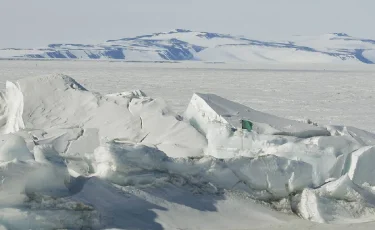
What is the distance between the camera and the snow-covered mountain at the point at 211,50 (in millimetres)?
90062

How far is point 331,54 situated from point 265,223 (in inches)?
3864

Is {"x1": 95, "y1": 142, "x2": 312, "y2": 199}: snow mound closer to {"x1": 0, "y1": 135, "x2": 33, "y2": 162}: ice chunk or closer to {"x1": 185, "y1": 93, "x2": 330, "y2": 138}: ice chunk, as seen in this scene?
{"x1": 0, "y1": 135, "x2": 33, "y2": 162}: ice chunk

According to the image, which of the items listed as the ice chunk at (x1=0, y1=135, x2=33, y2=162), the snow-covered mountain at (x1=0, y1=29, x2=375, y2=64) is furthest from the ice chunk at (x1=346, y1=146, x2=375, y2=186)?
the snow-covered mountain at (x1=0, y1=29, x2=375, y2=64)

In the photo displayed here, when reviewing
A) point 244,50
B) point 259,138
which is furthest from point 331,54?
point 259,138

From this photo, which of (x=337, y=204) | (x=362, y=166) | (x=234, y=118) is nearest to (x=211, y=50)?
(x=234, y=118)

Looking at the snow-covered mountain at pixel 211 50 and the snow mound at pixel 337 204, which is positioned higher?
the snow mound at pixel 337 204

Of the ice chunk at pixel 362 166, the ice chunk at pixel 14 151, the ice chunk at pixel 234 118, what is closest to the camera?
the ice chunk at pixel 14 151

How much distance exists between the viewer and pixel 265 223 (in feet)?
15.6

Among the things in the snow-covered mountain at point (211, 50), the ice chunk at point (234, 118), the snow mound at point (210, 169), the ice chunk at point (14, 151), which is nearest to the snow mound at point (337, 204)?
the snow mound at point (210, 169)

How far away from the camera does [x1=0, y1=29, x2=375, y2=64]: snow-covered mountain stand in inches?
3546

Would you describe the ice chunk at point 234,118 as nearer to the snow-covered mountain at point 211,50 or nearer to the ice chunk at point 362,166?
the ice chunk at point 362,166

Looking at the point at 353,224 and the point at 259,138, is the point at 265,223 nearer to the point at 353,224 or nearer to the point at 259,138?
the point at 353,224

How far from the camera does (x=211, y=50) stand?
10844cm

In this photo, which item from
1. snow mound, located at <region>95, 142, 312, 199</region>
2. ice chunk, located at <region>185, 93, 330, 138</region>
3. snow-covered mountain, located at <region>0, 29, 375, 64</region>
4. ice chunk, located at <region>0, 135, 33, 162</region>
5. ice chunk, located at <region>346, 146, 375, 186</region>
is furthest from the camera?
snow-covered mountain, located at <region>0, 29, 375, 64</region>
